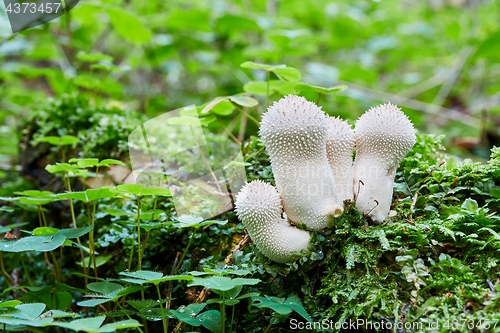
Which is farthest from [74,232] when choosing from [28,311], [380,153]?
[380,153]

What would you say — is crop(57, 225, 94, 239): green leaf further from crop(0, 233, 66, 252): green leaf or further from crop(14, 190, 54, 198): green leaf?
crop(14, 190, 54, 198): green leaf

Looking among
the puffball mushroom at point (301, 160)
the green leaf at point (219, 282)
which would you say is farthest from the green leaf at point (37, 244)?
the puffball mushroom at point (301, 160)

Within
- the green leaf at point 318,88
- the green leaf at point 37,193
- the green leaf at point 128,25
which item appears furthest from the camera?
the green leaf at point 128,25

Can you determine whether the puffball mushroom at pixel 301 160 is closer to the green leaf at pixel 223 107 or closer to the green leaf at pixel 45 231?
the green leaf at pixel 223 107

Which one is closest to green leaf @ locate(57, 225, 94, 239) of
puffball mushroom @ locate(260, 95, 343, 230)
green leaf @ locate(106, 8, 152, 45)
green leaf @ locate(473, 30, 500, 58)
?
puffball mushroom @ locate(260, 95, 343, 230)

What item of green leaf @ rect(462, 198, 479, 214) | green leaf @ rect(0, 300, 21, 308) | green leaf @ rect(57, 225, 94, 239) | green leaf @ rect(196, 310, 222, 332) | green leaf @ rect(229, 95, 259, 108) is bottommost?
green leaf @ rect(196, 310, 222, 332)

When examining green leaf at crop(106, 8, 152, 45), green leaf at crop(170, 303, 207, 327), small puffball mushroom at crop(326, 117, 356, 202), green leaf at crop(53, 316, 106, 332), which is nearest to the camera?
green leaf at crop(53, 316, 106, 332)
